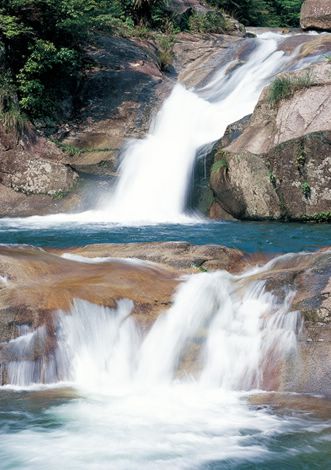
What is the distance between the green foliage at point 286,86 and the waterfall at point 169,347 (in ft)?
22.3

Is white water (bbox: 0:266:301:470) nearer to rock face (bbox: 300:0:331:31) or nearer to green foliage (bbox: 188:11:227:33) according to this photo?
green foliage (bbox: 188:11:227:33)

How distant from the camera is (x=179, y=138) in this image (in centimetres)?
1466

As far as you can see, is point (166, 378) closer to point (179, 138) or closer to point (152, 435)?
point (152, 435)

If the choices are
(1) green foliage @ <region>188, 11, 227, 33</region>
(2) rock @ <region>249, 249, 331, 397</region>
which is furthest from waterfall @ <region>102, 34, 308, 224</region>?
(2) rock @ <region>249, 249, 331, 397</region>

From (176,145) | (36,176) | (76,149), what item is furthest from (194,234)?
(76,149)

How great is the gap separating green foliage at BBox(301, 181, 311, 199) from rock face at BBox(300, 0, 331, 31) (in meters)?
12.7

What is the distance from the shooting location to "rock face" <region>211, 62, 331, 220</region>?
11.5 m

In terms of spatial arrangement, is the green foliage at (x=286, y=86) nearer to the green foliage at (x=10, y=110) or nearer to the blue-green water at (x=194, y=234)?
the blue-green water at (x=194, y=234)

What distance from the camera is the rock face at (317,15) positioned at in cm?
2223

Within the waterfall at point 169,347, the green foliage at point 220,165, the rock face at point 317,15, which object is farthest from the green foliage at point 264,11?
the waterfall at point 169,347

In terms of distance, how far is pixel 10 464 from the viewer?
434 centimetres

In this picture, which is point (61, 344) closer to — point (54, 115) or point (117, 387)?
point (117, 387)

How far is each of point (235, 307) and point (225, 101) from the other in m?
10.5

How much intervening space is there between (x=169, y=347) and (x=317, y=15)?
1926 centimetres
